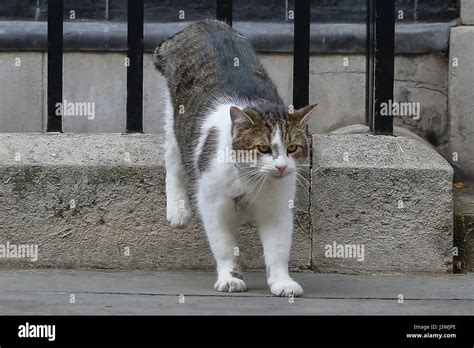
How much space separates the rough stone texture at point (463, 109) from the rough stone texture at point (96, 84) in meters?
2.14

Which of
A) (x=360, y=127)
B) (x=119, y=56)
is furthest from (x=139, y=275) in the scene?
(x=119, y=56)

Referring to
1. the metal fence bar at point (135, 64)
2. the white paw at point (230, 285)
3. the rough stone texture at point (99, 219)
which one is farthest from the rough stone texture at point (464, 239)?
the metal fence bar at point (135, 64)

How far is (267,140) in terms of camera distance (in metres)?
4.72

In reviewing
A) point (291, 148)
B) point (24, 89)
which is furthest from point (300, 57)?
point (24, 89)

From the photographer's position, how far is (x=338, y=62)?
7.31 metres

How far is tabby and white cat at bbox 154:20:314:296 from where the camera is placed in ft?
15.6

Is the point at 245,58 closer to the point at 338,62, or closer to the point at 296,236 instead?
the point at 296,236

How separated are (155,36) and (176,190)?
2092 millimetres

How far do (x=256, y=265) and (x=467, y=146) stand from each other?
1.91 metres

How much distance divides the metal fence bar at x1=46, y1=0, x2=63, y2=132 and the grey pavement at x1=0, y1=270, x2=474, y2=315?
93 cm

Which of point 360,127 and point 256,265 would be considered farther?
point 360,127

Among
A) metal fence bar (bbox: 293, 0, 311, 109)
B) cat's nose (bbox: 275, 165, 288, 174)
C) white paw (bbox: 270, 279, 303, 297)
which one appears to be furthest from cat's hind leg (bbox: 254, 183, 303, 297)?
metal fence bar (bbox: 293, 0, 311, 109)

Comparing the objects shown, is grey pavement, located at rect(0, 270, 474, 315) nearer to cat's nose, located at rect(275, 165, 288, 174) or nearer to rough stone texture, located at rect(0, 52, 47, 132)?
cat's nose, located at rect(275, 165, 288, 174)

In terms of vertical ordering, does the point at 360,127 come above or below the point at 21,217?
above
